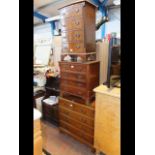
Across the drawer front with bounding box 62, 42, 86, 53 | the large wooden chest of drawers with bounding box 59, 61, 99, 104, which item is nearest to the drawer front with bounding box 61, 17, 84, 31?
the drawer front with bounding box 62, 42, 86, 53

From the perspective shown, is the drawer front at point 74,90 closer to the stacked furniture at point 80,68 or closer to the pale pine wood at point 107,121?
the stacked furniture at point 80,68

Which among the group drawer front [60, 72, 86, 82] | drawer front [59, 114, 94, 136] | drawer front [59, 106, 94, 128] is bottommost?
drawer front [59, 114, 94, 136]

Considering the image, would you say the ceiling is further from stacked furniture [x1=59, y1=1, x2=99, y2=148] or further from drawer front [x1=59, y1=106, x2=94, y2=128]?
drawer front [x1=59, y1=106, x2=94, y2=128]

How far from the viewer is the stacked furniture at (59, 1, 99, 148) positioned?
1512 mm

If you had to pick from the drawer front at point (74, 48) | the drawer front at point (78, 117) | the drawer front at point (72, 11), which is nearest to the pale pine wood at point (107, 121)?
the drawer front at point (78, 117)

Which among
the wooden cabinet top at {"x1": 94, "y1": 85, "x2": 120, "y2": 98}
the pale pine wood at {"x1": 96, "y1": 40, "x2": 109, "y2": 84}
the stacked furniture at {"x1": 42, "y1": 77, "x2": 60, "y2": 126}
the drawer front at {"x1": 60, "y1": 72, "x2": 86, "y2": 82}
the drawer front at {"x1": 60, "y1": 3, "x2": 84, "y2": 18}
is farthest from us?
the stacked furniture at {"x1": 42, "y1": 77, "x2": 60, "y2": 126}

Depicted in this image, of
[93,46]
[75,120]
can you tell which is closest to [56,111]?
[75,120]

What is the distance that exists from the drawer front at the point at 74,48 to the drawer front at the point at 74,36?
4cm

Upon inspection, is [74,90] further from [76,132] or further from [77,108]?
[76,132]

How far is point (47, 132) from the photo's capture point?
2078 mm

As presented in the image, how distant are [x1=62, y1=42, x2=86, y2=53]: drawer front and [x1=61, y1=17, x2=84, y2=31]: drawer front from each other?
16cm
